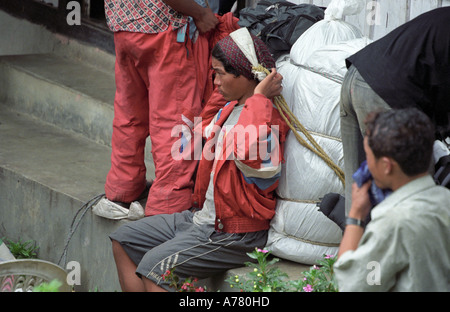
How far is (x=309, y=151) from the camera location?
3.83m

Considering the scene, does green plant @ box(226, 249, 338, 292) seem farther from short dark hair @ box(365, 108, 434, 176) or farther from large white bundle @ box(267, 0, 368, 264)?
short dark hair @ box(365, 108, 434, 176)

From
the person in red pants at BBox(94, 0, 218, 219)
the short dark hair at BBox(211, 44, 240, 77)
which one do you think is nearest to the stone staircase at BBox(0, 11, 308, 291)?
the person in red pants at BBox(94, 0, 218, 219)

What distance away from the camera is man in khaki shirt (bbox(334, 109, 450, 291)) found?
2441 mm

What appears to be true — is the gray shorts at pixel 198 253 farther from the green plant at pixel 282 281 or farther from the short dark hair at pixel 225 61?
the short dark hair at pixel 225 61

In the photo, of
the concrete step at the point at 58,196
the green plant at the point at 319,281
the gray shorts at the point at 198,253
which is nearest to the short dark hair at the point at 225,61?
the gray shorts at the point at 198,253

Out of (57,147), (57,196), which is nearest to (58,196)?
(57,196)

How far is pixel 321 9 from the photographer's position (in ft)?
14.7

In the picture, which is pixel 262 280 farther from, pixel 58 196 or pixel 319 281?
pixel 58 196

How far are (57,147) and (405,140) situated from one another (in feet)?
12.6

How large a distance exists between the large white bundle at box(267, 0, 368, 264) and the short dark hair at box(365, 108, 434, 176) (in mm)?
1213
